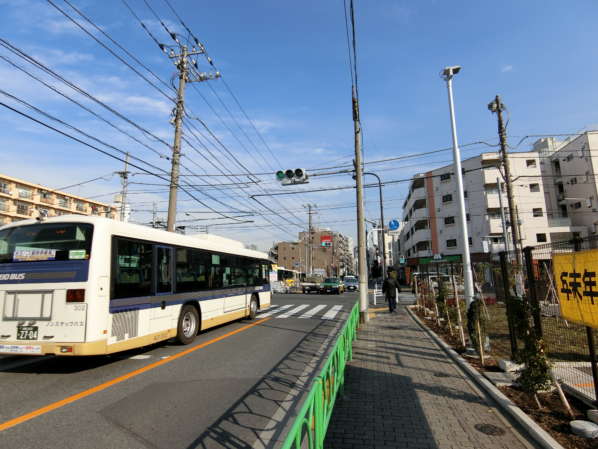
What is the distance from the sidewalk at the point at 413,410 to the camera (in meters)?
3.79

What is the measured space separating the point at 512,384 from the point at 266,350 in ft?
16.6

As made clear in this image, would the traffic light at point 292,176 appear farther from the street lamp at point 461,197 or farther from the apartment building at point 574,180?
the apartment building at point 574,180

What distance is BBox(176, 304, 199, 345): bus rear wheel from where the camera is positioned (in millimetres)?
8539

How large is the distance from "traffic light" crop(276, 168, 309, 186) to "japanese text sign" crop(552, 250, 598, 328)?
9.92 m

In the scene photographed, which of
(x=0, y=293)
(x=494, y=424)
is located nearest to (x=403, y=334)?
(x=494, y=424)

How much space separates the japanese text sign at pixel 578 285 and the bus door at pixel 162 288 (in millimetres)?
7442

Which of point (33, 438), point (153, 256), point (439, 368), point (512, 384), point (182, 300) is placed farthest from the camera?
point (182, 300)

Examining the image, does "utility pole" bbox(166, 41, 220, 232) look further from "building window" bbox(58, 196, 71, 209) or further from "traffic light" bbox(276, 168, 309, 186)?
"building window" bbox(58, 196, 71, 209)

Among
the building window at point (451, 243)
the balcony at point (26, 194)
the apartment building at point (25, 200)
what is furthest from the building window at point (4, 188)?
the building window at point (451, 243)

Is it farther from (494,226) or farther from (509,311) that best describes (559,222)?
(509,311)

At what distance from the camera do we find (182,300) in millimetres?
8672

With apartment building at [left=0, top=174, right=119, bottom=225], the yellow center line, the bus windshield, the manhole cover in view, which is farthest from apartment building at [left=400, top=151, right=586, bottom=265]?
apartment building at [left=0, top=174, right=119, bottom=225]

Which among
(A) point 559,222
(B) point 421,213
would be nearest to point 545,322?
(A) point 559,222

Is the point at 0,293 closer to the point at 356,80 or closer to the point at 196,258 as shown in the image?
the point at 196,258
